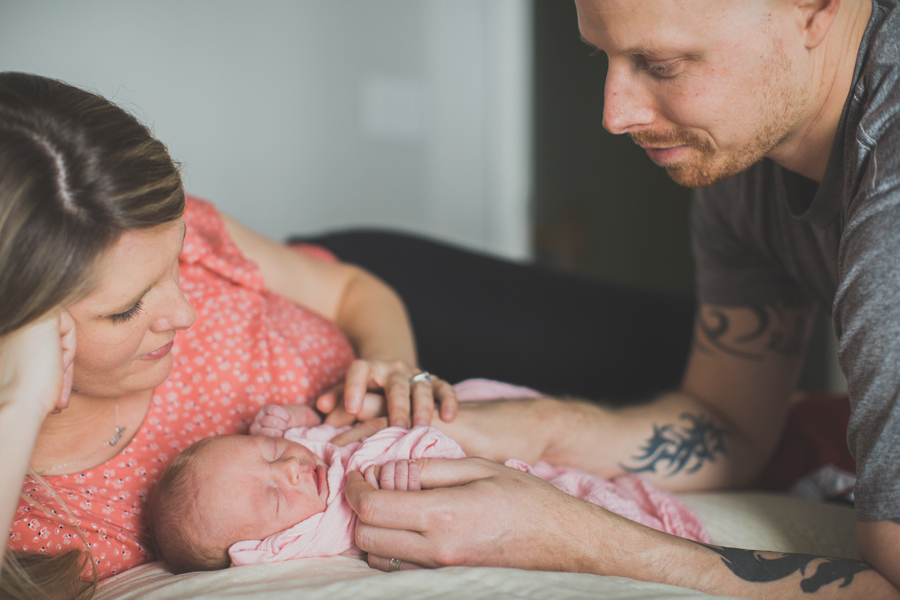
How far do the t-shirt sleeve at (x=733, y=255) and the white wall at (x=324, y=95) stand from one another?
1.43 metres

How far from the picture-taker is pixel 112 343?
3.00 ft

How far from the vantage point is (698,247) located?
1519 mm

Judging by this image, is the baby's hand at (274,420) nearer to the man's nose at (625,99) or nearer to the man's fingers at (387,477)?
the man's fingers at (387,477)

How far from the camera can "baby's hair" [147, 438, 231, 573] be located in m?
0.96

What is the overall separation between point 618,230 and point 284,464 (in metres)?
3.00

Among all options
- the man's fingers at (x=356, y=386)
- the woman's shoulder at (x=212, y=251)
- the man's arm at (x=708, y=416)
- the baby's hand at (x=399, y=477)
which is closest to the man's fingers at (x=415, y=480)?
the baby's hand at (x=399, y=477)

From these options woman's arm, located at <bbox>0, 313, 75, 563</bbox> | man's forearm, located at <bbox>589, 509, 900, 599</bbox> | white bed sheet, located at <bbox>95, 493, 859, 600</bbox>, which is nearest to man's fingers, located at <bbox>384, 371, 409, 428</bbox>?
white bed sheet, located at <bbox>95, 493, 859, 600</bbox>

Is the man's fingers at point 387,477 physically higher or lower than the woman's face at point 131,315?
lower

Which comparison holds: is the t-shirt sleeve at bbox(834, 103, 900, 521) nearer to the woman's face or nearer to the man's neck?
the man's neck

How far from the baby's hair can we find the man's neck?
3.50 ft

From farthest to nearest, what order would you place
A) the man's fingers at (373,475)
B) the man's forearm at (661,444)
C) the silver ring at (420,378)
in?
the man's forearm at (661,444), the silver ring at (420,378), the man's fingers at (373,475)

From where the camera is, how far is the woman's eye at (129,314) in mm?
899

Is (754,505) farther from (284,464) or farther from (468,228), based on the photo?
(468,228)

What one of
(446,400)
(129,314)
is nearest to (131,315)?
(129,314)
